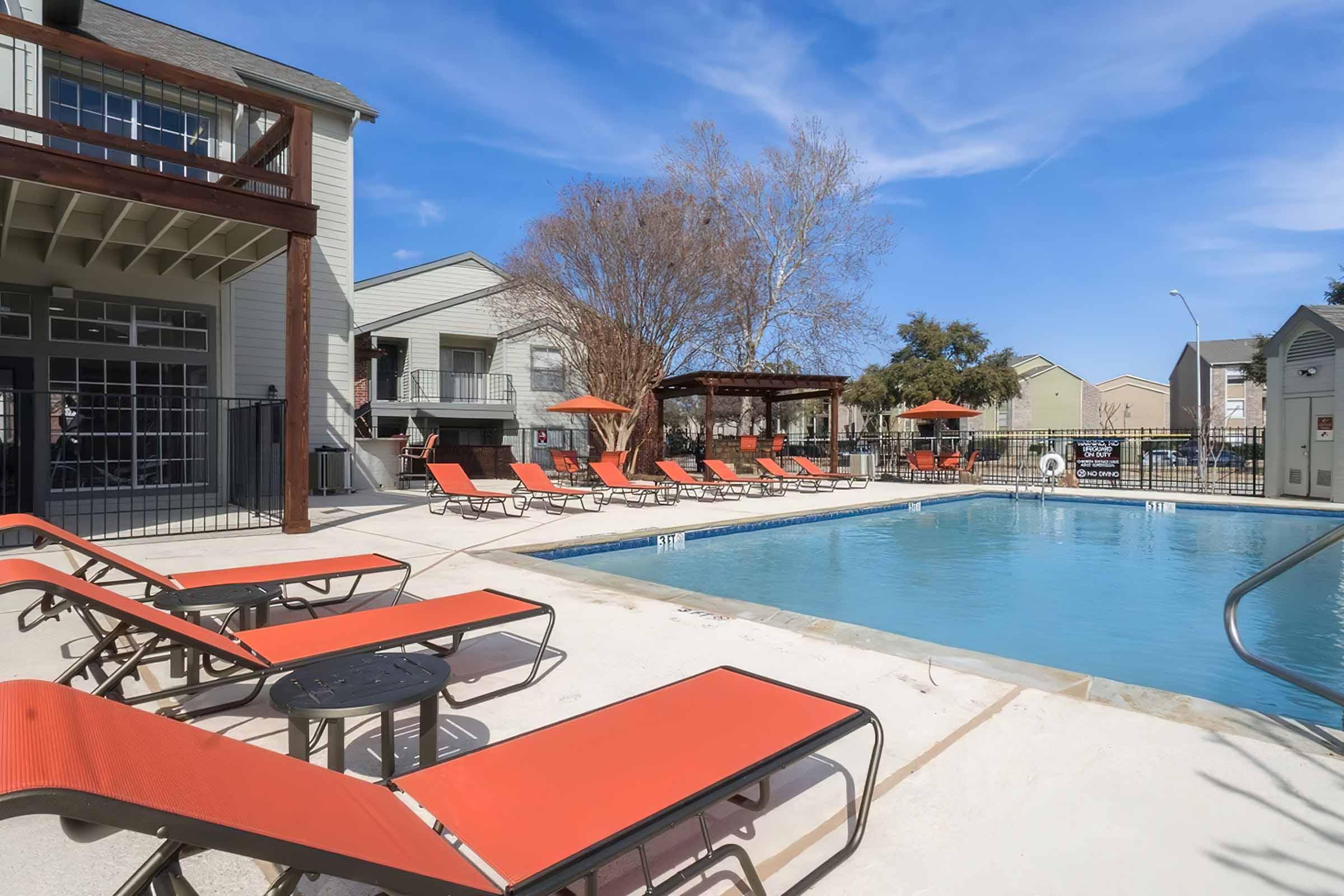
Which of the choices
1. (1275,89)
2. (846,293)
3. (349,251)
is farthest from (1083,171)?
(349,251)

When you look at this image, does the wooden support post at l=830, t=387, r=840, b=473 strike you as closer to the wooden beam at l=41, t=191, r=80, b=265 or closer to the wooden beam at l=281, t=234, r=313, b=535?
the wooden beam at l=281, t=234, r=313, b=535

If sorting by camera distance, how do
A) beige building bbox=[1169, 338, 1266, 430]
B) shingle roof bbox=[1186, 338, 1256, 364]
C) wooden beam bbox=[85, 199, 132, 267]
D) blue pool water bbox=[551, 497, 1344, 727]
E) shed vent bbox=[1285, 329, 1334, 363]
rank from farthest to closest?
1. shingle roof bbox=[1186, 338, 1256, 364]
2. beige building bbox=[1169, 338, 1266, 430]
3. shed vent bbox=[1285, 329, 1334, 363]
4. wooden beam bbox=[85, 199, 132, 267]
5. blue pool water bbox=[551, 497, 1344, 727]

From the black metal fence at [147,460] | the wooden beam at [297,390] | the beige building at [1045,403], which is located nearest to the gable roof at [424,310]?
the black metal fence at [147,460]

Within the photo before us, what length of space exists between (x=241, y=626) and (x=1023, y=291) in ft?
121

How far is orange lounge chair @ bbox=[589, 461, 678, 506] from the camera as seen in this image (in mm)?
13488

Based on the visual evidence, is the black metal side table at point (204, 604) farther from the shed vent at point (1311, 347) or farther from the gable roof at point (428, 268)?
the gable roof at point (428, 268)

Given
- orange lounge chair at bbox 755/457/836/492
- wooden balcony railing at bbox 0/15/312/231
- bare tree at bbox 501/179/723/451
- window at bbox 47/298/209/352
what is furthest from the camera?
bare tree at bbox 501/179/723/451

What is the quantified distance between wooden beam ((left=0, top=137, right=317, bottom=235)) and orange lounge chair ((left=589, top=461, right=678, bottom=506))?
22.0 ft

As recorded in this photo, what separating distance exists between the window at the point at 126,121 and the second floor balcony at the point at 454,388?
38.2 feet

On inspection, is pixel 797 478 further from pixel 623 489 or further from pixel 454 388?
pixel 454 388

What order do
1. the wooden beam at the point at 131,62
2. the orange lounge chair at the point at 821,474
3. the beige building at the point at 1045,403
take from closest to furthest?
the wooden beam at the point at 131,62 < the orange lounge chair at the point at 821,474 < the beige building at the point at 1045,403

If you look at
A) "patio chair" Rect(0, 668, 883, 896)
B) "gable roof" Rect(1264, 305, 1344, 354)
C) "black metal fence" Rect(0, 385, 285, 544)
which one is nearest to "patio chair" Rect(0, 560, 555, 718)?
"patio chair" Rect(0, 668, 883, 896)

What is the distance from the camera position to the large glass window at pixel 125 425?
10.7m

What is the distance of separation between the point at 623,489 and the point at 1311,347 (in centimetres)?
1455
